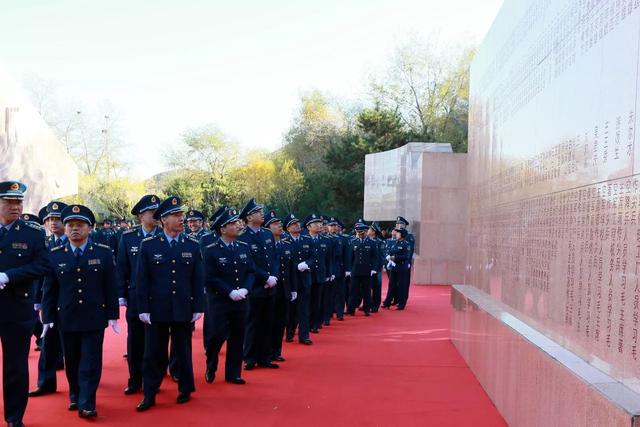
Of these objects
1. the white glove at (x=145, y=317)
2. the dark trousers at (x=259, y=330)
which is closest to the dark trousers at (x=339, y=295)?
the dark trousers at (x=259, y=330)

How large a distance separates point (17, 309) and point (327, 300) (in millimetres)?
6086

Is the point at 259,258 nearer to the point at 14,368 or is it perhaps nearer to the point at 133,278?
the point at 133,278

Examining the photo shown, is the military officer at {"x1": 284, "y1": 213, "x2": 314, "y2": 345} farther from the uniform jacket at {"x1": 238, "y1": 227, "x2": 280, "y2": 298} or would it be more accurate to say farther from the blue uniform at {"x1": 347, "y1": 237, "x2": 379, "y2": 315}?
the blue uniform at {"x1": 347, "y1": 237, "x2": 379, "y2": 315}

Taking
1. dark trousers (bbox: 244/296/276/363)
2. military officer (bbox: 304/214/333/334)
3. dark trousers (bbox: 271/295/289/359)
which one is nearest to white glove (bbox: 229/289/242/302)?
dark trousers (bbox: 244/296/276/363)

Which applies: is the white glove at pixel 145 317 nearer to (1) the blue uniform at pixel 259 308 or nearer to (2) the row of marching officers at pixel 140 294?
(2) the row of marching officers at pixel 140 294

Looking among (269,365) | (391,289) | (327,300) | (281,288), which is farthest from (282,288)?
(391,289)

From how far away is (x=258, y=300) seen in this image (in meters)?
6.58

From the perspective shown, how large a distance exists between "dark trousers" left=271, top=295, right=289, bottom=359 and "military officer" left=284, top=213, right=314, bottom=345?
0.50 metres

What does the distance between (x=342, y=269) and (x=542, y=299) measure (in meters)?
6.69

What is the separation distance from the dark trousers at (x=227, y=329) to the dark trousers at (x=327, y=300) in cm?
372

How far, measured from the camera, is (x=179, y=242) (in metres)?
5.12

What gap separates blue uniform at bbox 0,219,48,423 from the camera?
13.6 feet

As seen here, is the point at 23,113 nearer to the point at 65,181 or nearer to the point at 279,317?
the point at 65,181

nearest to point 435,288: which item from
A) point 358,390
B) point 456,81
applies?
point 358,390
